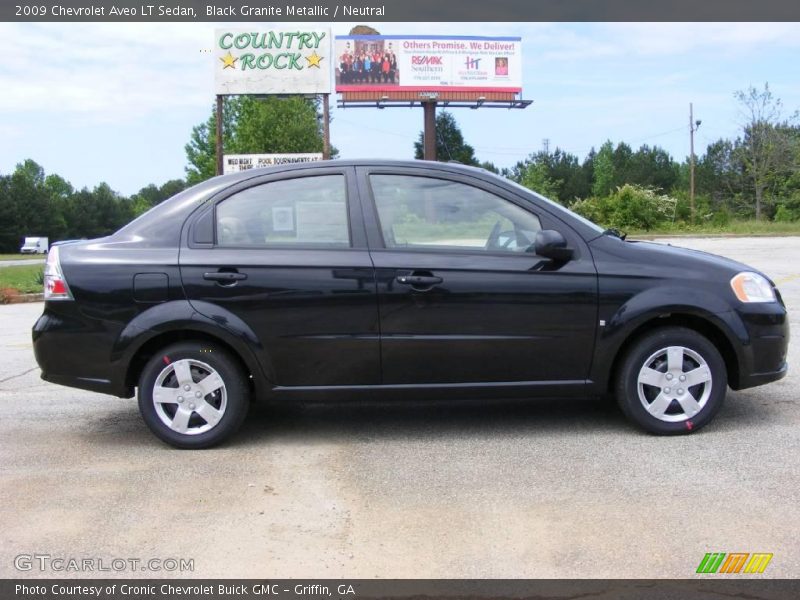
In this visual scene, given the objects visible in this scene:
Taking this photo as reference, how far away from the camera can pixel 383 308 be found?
4551 mm

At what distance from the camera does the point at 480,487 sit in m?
3.98

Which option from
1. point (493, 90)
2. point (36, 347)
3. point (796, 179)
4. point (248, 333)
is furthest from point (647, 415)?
point (796, 179)

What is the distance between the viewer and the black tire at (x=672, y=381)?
4.65 m

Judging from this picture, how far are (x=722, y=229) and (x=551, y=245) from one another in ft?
122

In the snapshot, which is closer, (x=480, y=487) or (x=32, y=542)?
(x=32, y=542)

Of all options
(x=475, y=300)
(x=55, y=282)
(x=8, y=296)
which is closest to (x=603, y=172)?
(x=8, y=296)

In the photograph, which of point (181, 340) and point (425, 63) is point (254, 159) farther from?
point (181, 340)

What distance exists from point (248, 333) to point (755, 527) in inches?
111

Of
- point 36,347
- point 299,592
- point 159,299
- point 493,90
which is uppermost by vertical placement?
point 493,90

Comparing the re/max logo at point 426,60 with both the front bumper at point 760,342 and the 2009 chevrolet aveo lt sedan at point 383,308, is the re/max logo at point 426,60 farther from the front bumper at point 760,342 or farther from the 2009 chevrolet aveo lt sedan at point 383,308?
the front bumper at point 760,342

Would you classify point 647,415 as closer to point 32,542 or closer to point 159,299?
point 159,299

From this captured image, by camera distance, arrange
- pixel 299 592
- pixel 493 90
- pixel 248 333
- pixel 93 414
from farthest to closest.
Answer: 1. pixel 493 90
2. pixel 93 414
3. pixel 248 333
4. pixel 299 592

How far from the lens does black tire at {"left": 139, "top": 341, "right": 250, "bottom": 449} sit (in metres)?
4.59

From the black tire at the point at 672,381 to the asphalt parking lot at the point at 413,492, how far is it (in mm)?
157
